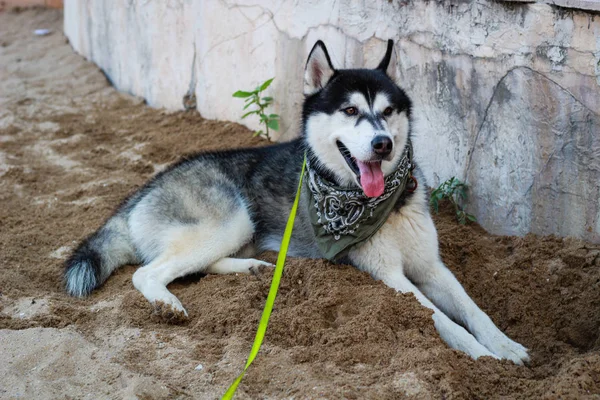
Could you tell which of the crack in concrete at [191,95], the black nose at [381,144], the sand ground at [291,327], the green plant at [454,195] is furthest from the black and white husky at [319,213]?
the crack in concrete at [191,95]

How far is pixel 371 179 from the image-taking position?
3.71 meters

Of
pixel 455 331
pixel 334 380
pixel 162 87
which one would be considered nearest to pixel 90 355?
pixel 334 380

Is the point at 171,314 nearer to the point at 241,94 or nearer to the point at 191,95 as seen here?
the point at 241,94

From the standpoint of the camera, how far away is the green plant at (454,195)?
15.0 feet

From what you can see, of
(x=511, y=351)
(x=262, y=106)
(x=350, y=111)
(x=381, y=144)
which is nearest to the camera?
(x=511, y=351)

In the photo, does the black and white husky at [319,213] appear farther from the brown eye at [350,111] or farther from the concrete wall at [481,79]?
the concrete wall at [481,79]

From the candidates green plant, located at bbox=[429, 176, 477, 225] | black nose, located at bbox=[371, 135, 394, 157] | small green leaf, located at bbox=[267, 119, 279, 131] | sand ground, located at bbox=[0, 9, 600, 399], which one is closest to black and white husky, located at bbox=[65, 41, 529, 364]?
black nose, located at bbox=[371, 135, 394, 157]

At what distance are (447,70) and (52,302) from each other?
279cm

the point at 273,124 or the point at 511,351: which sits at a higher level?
the point at 273,124

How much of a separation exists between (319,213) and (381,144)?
2.26 feet

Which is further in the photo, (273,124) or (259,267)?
(273,124)

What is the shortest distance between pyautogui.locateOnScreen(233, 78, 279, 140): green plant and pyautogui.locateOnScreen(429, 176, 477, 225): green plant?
1.69 meters

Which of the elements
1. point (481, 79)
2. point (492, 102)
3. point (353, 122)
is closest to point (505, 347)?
point (353, 122)

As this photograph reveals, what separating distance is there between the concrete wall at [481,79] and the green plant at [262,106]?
4.3 inches
